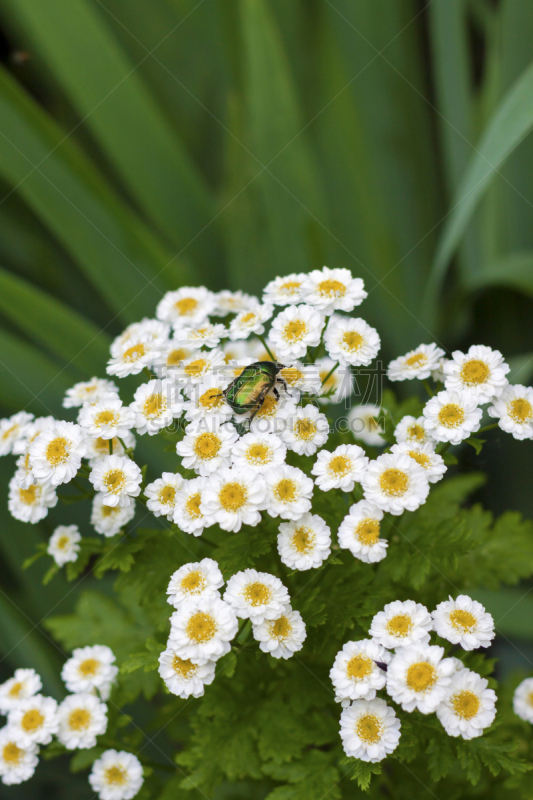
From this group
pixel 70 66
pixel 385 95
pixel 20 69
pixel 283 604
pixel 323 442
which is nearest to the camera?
pixel 283 604

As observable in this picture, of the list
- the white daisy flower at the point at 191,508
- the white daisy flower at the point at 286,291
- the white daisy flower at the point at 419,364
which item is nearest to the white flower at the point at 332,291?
the white daisy flower at the point at 286,291

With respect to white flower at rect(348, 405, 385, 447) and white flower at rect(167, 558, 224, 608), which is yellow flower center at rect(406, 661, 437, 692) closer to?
white flower at rect(167, 558, 224, 608)

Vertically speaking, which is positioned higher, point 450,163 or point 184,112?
point 184,112

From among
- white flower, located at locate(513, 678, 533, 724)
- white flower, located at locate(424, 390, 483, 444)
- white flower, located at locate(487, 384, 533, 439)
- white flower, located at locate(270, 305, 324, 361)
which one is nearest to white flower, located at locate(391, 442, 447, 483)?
white flower, located at locate(424, 390, 483, 444)

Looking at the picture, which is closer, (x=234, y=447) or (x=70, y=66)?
(x=234, y=447)

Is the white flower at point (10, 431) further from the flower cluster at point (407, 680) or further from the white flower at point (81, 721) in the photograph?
the flower cluster at point (407, 680)

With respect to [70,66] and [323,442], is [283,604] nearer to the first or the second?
[323,442]

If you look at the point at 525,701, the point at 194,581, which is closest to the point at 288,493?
the point at 194,581

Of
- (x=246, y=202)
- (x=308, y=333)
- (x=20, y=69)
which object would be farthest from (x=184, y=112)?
(x=308, y=333)
